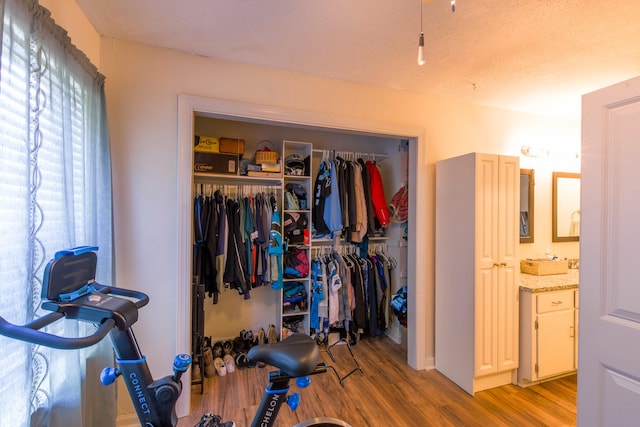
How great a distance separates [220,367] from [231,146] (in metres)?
1.97

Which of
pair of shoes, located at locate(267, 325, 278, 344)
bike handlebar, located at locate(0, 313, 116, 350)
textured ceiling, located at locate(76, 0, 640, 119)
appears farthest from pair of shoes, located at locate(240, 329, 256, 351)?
textured ceiling, located at locate(76, 0, 640, 119)

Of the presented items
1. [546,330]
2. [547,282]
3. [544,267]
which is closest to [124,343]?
[546,330]

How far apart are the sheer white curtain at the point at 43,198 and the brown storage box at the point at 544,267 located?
3312mm

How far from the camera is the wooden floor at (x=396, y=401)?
1.75 metres

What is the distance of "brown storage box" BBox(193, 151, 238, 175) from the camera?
2.34 metres

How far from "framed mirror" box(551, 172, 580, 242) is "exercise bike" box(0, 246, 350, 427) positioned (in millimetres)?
3109

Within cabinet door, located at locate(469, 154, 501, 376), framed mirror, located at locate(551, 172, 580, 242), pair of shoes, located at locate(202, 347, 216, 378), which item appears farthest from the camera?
framed mirror, located at locate(551, 172, 580, 242)

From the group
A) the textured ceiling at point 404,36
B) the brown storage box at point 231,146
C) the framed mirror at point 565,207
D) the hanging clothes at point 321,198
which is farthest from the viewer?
the framed mirror at point 565,207

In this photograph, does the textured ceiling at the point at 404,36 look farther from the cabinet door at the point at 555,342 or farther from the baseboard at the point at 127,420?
the baseboard at the point at 127,420

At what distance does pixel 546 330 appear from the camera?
208cm

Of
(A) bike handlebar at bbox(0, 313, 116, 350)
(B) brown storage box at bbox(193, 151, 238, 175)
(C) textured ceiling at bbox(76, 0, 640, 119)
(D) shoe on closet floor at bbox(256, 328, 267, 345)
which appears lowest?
(D) shoe on closet floor at bbox(256, 328, 267, 345)

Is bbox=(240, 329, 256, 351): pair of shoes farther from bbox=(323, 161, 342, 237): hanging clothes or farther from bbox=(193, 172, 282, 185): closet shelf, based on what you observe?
bbox=(193, 172, 282, 185): closet shelf

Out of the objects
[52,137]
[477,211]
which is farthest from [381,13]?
[52,137]

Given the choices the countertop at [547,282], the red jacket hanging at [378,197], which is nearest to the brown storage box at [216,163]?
the red jacket hanging at [378,197]
